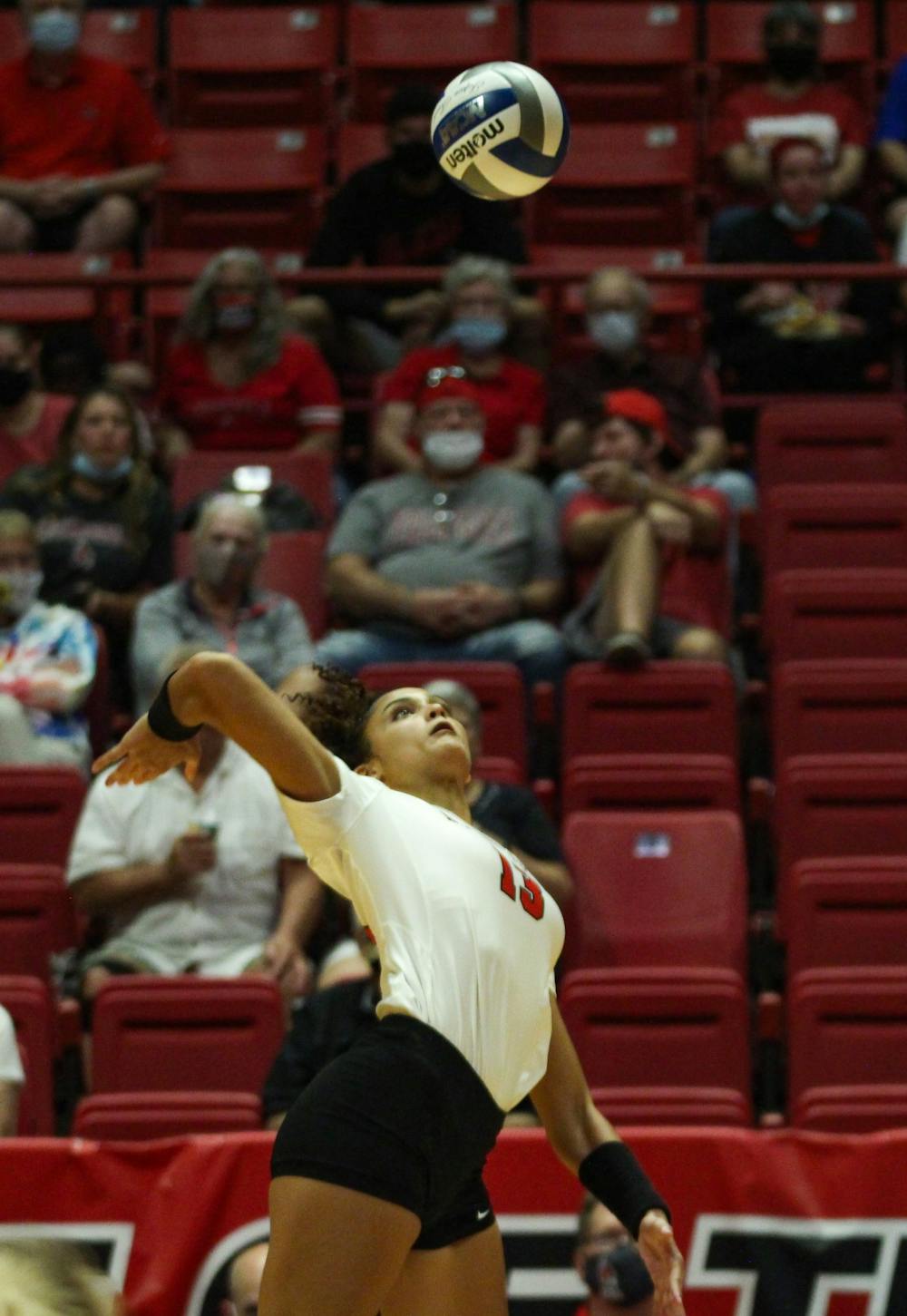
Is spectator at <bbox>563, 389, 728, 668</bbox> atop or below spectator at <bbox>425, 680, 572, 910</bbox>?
atop

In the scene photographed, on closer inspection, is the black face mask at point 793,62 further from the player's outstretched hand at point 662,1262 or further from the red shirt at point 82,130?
the player's outstretched hand at point 662,1262

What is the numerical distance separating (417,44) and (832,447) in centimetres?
297

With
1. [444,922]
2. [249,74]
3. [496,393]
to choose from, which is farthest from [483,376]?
[444,922]

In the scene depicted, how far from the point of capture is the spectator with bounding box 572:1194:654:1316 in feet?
14.5

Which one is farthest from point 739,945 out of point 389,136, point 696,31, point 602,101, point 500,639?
point 696,31

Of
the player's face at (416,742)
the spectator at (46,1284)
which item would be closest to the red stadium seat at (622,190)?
the player's face at (416,742)

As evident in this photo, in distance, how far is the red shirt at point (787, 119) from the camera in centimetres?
884

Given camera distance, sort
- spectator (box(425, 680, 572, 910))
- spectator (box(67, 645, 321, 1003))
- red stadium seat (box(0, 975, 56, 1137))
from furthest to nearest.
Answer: spectator (box(67, 645, 321, 1003)) → spectator (box(425, 680, 572, 910)) → red stadium seat (box(0, 975, 56, 1137))

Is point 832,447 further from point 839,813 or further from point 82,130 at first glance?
point 82,130

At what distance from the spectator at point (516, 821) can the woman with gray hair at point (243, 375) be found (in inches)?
82.9

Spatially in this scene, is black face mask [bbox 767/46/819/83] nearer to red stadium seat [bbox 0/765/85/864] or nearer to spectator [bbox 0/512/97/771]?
spectator [bbox 0/512/97/771]

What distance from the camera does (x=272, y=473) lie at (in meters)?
7.57

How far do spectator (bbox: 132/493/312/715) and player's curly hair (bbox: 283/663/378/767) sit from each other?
2.72 metres

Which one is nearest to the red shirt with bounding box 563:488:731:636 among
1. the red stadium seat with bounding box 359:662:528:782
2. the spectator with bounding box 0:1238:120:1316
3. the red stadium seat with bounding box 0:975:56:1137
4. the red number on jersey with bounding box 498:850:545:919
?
the red stadium seat with bounding box 359:662:528:782
